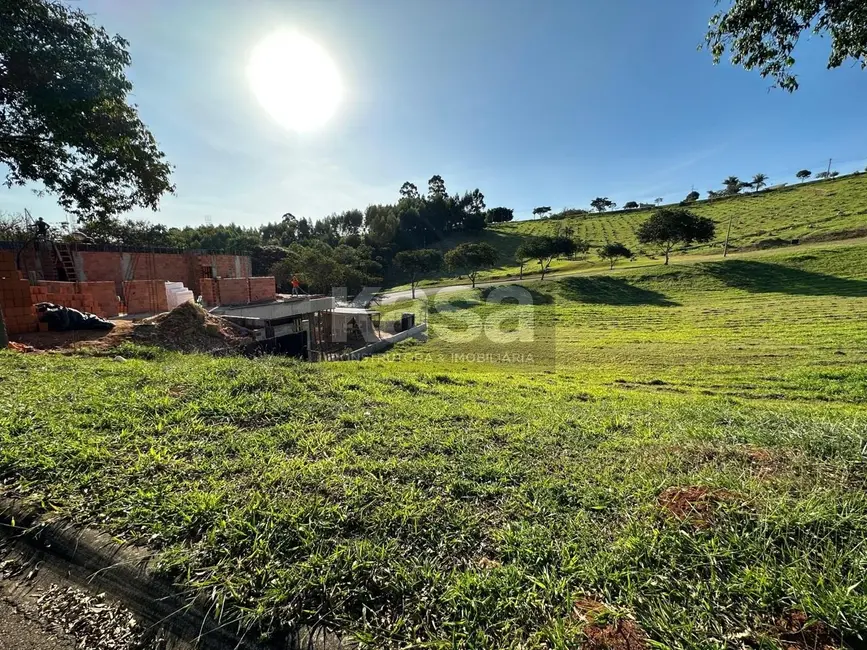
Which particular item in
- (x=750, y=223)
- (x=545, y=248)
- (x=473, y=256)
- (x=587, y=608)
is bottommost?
(x=587, y=608)

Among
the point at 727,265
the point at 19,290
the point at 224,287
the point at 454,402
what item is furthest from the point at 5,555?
the point at 727,265

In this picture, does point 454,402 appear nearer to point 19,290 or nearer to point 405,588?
point 405,588

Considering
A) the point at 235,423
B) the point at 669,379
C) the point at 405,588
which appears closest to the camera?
the point at 405,588

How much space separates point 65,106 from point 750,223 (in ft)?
203

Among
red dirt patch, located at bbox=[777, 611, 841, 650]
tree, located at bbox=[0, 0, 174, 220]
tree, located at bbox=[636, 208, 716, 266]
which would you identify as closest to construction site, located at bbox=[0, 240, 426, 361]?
tree, located at bbox=[0, 0, 174, 220]

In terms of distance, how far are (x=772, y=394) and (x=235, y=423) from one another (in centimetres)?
939

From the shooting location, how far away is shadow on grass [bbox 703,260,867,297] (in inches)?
758

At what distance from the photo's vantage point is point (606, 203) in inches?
3228

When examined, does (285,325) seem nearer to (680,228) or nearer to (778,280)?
(778,280)

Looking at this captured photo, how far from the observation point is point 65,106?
227 inches

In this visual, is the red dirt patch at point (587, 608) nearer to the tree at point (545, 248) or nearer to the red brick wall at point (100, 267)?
the red brick wall at point (100, 267)

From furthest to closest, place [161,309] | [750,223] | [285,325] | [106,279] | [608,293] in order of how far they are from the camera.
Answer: [750,223] → [608,293] → [106,279] → [285,325] → [161,309]

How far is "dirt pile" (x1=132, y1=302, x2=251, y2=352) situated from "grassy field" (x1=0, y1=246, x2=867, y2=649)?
424cm

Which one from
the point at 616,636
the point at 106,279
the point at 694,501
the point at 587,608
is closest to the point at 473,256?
the point at 106,279
